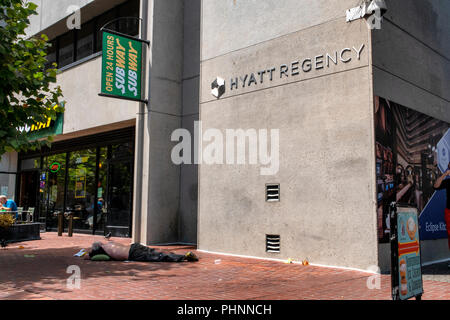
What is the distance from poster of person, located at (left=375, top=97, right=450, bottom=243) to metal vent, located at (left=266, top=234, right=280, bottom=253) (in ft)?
8.03

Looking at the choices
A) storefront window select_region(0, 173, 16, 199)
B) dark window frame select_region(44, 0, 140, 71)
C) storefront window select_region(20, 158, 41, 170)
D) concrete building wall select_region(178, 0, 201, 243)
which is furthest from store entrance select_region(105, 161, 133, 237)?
storefront window select_region(0, 173, 16, 199)

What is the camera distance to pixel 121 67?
41.9 feet

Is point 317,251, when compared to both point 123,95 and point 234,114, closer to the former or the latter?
point 234,114

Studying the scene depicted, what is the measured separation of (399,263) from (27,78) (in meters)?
8.54

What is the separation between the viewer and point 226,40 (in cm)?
1132

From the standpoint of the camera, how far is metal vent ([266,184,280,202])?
9.75m

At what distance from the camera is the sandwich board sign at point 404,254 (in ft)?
15.4

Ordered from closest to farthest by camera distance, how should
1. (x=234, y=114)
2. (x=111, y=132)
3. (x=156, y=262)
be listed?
1. (x=156, y=262)
2. (x=234, y=114)
3. (x=111, y=132)

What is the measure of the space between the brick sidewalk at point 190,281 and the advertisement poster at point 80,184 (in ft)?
25.4

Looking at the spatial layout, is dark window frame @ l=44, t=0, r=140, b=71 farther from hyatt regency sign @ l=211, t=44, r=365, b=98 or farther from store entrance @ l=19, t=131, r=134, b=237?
hyatt regency sign @ l=211, t=44, r=365, b=98
